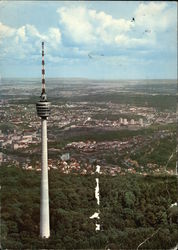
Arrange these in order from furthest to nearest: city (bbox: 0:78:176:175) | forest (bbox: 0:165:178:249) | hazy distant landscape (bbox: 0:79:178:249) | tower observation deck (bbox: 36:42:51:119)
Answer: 1. city (bbox: 0:78:176:175)
2. hazy distant landscape (bbox: 0:79:178:249)
3. forest (bbox: 0:165:178:249)
4. tower observation deck (bbox: 36:42:51:119)

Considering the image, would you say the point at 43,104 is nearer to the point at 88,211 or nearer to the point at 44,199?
the point at 44,199

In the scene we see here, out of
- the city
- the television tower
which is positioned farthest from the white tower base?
the city

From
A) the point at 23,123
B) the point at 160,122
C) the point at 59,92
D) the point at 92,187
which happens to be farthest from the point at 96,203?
the point at 160,122

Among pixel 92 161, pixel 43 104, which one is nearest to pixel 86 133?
pixel 92 161

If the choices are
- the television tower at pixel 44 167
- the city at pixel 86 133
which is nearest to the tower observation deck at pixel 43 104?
the television tower at pixel 44 167

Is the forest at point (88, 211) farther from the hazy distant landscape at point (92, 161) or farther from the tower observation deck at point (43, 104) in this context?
the tower observation deck at point (43, 104)

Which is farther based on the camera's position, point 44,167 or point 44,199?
point 44,199

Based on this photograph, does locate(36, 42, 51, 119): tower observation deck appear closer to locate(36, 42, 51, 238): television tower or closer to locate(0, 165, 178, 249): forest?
locate(36, 42, 51, 238): television tower

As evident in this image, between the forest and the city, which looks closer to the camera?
the forest

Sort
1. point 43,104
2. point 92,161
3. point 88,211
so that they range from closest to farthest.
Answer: point 43,104 → point 88,211 → point 92,161

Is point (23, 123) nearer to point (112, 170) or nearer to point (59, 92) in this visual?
point (59, 92)
